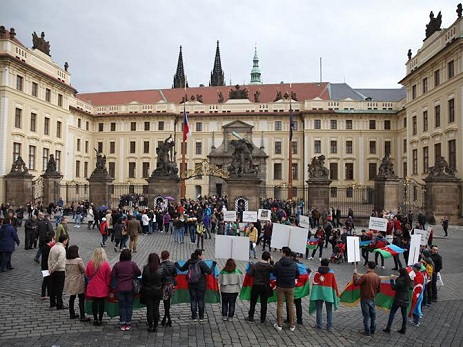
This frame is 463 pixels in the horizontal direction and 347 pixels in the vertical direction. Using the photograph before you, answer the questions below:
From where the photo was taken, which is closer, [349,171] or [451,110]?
[451,110]

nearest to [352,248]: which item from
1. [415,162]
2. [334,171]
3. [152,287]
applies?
[152,287]

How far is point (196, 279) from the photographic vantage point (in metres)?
7.39

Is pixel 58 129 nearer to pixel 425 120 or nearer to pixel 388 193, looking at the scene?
pixel 388 193

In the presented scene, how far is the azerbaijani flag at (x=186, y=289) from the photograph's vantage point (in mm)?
7871

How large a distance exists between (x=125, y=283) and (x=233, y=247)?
251 cm

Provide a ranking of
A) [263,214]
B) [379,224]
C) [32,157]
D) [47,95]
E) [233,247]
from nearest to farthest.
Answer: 1. [233,247]
2. [379,224]
3. [263,214]
4. [32,157]
5. [47,95]

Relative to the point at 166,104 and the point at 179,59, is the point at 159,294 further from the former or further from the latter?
the point at 179,59

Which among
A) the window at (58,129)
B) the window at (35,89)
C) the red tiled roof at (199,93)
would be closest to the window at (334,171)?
the red tiled roof at (199,93)

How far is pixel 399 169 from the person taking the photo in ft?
166

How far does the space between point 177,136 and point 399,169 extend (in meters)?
28.7

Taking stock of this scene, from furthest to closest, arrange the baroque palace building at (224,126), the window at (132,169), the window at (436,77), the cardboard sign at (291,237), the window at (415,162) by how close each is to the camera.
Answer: the window at (132,169)
the baroque palace building at (224,126)
the window at (415,162)
the window at (436,77)
the cardboard sign at (291,237)

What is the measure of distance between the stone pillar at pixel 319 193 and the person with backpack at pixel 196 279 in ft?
60.6

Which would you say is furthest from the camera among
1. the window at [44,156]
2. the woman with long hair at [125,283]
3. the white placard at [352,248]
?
the window at [44,156]

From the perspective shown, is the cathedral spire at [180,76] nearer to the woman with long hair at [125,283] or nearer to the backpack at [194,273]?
the backpack at [194,273]
